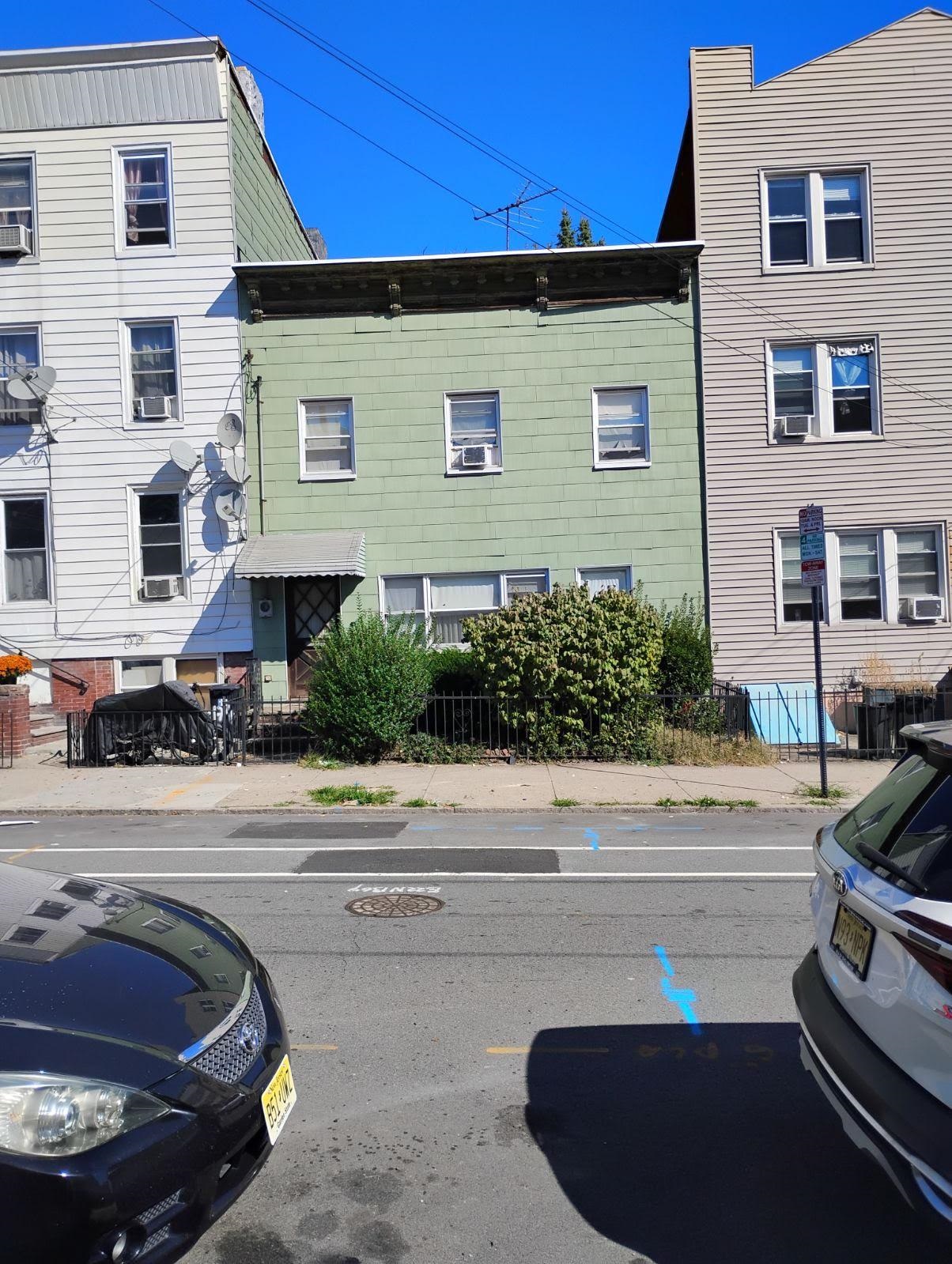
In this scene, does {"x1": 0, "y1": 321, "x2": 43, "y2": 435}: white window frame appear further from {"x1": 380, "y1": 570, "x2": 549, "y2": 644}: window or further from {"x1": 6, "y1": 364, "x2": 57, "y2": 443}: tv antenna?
{"x1": 380, "y1": 570, "x2": 549, "y2": 644}: window

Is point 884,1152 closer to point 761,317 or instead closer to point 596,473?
point 596,473

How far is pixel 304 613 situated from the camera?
19422 millimetres

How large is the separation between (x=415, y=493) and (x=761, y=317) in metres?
7.25

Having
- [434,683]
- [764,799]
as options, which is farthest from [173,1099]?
[434,683]

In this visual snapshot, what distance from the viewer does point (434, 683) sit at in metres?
16.7

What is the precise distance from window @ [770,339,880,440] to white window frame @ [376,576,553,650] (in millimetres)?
5206

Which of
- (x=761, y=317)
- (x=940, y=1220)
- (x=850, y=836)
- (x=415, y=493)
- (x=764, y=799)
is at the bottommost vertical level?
(x=764, y=799)

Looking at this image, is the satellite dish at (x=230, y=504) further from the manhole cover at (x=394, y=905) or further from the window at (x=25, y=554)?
the manhole cover at (x=394, y=905)

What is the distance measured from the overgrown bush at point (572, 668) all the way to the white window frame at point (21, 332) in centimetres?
992

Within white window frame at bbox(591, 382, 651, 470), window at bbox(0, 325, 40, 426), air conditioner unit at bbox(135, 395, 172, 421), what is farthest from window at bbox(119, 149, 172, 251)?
white window frame at bbox(591, 382, 651, 470)

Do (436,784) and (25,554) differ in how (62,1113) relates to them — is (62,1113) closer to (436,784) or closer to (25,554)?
(436,784)

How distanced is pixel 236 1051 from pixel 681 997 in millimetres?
2991

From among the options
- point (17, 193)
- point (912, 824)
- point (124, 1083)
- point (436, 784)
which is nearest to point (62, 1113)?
point (124, 1083)

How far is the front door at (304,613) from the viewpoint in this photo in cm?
1920
